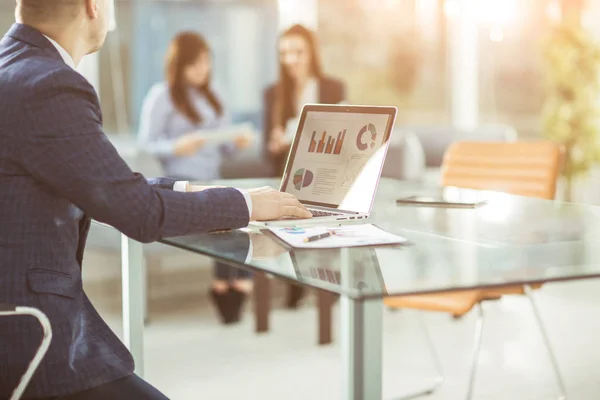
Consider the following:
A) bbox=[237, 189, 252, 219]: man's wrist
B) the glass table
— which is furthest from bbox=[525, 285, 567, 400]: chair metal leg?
bbox=[237, 189, 252, 219]: man's wrist

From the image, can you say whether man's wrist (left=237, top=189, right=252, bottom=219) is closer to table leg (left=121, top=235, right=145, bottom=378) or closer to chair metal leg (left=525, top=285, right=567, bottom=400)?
table leg (left=121, top=235, right=145, bottom=378)

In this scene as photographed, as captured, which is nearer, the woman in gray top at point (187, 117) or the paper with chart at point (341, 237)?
the paper with chart at point (341, 237)

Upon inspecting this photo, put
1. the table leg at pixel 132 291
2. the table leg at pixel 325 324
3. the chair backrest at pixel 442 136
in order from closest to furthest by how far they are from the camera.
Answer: the table leg at pixel 132 291
the table leg at pixel 325 324
the chair backrest at pixel 442 136

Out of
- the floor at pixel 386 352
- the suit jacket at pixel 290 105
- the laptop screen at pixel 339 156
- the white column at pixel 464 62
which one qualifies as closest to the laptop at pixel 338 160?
the laptop screen at pixel 339 156

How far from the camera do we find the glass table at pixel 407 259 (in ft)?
4.65

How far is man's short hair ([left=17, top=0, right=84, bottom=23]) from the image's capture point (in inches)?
64.9

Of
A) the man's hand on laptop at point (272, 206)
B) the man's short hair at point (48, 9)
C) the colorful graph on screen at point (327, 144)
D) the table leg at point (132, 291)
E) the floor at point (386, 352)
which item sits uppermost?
the man's short hair at point (48, 9)

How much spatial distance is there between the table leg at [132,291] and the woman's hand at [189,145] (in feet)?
6.63

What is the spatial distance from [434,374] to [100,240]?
1838 millimetres

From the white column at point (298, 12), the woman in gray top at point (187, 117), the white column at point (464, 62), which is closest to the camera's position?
the woman in gray top at point (187, 117)

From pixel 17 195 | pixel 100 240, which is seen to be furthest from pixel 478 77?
pixel 17 195

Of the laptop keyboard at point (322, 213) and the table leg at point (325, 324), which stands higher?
the laptop keyboard at point (322, 213)

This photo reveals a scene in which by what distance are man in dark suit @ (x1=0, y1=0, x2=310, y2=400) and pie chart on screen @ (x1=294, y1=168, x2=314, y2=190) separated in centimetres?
56

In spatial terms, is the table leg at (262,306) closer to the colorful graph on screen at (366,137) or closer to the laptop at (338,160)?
the laptop at (338,160)
